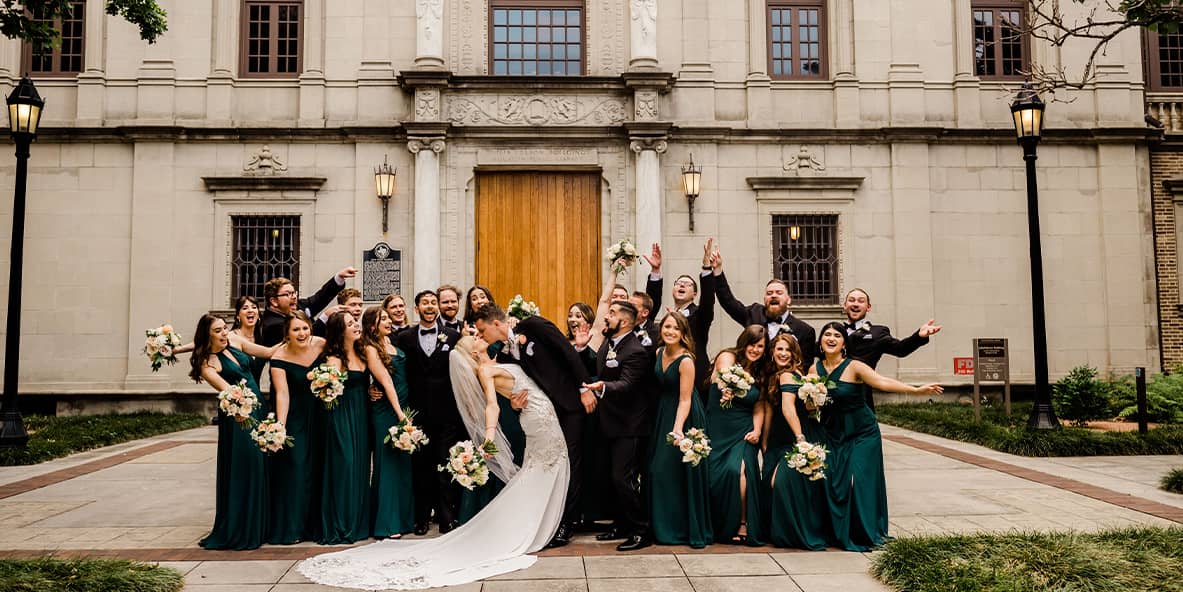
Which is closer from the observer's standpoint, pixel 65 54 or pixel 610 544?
pixel 610 544

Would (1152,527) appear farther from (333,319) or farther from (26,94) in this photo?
(26,94)

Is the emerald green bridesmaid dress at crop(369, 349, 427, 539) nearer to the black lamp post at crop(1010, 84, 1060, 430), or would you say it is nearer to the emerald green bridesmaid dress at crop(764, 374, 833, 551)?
the emerald green bridesmaid dress at crop(764, 374, 833, 551)

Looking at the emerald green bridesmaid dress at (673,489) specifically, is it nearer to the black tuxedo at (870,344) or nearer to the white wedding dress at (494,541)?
the white wedding dress at (494,541)

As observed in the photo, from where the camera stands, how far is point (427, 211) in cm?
1669

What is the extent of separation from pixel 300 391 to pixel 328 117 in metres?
11.3

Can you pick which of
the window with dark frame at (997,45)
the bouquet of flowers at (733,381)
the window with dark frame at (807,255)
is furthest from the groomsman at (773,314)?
the window with dark frame at (997,45)

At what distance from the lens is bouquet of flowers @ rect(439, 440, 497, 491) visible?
259 inches

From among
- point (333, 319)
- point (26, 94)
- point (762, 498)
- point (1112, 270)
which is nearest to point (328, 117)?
A: point (26, 94)

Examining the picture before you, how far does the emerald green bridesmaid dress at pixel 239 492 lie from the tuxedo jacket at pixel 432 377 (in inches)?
56.3

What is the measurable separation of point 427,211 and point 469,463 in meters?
10.8

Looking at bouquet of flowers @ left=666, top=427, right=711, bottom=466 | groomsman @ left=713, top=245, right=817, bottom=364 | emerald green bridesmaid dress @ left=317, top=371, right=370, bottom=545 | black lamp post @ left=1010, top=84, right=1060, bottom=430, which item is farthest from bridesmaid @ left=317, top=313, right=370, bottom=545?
black lamp post @ left=1010, top=84, right=1060, bottom=430

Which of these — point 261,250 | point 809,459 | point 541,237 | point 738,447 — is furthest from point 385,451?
point 261,250

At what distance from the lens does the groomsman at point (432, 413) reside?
7707 millimetres

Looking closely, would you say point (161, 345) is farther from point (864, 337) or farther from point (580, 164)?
point (580, 164)
